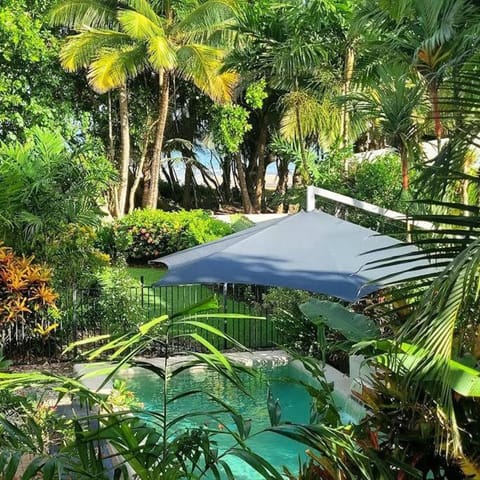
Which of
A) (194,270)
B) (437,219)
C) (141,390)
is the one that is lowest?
(141,390)

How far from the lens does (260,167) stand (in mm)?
29406

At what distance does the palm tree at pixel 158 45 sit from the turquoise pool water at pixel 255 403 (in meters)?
12.5

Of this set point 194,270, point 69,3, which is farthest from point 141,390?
point 69,3

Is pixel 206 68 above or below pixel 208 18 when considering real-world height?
below

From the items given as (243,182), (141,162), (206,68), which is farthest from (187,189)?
(206,68)

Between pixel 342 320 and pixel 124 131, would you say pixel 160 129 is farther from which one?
pixel 342 320

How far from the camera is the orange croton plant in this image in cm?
908

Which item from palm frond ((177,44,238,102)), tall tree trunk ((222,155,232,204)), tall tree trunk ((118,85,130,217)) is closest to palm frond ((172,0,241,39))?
palm frond ((177,44,238,102))

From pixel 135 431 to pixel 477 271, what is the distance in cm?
146

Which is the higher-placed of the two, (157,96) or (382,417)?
(157,96)

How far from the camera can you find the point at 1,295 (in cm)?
917

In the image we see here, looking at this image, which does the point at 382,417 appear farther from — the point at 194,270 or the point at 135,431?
the point at 194,270

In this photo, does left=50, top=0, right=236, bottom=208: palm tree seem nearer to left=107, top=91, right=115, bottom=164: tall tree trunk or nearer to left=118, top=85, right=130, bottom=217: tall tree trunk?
left=118, top=85, right=130, bottom=217: tall tree trunk

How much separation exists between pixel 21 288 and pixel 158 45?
39.7 ft
